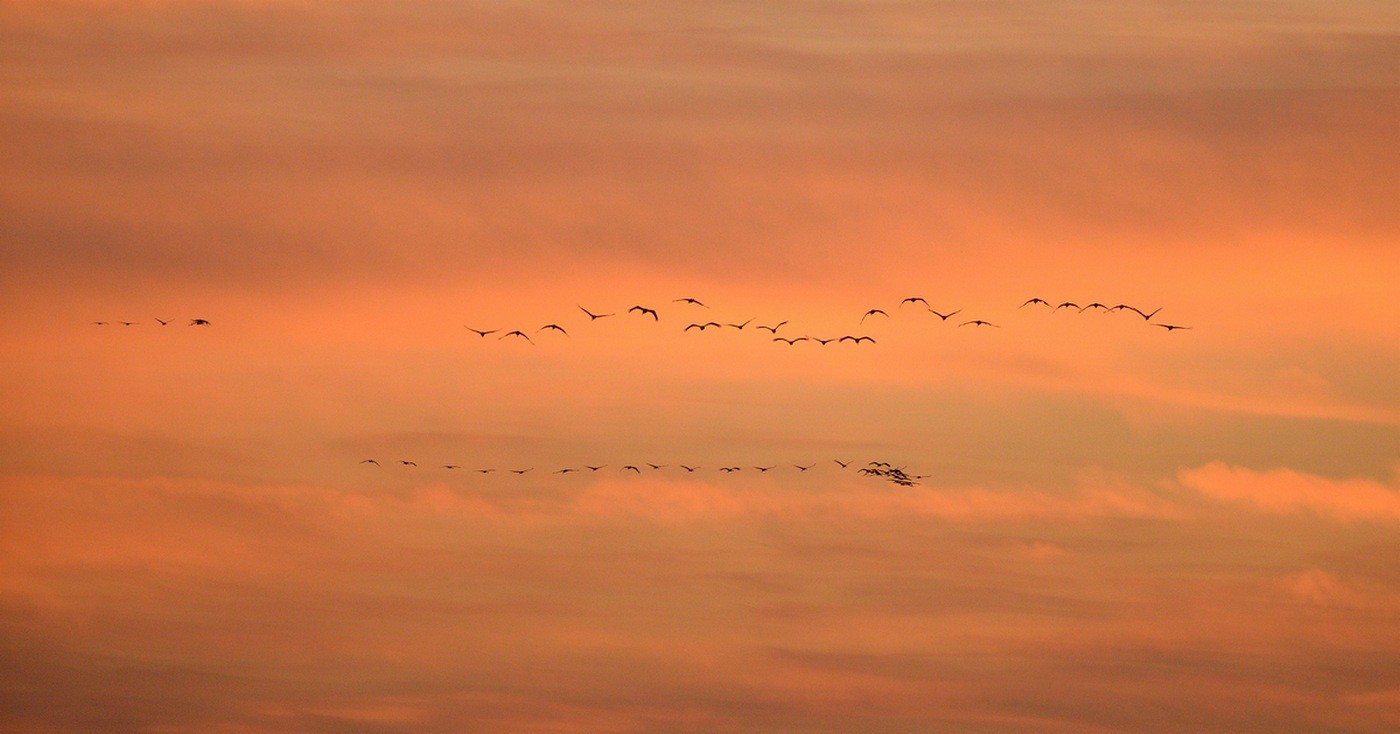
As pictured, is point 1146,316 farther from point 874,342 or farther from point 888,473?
point 888,473

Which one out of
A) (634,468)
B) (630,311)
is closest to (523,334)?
(630,311)

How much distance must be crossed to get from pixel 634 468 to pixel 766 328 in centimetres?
2693

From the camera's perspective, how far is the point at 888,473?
585 feet

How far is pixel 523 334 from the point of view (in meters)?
150

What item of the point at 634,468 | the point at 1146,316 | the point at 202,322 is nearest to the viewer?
the point at 1146,316

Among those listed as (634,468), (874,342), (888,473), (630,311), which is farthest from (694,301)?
(888,473)

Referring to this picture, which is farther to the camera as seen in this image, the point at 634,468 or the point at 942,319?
the point at 634,468

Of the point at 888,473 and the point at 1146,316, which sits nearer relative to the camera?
the point at 1146,316

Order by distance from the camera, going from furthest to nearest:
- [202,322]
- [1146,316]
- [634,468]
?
1. [634,468]
2. [202,322]
3. [1146,316]

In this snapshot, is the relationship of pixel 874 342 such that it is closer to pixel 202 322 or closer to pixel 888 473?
pixel 888 473

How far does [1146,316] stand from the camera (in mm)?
140500

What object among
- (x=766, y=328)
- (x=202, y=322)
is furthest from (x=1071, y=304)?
(x=202, y=322)

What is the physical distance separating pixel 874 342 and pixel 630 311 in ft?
66.6

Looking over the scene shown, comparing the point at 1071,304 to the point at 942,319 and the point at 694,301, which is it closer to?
the point at 942,319
